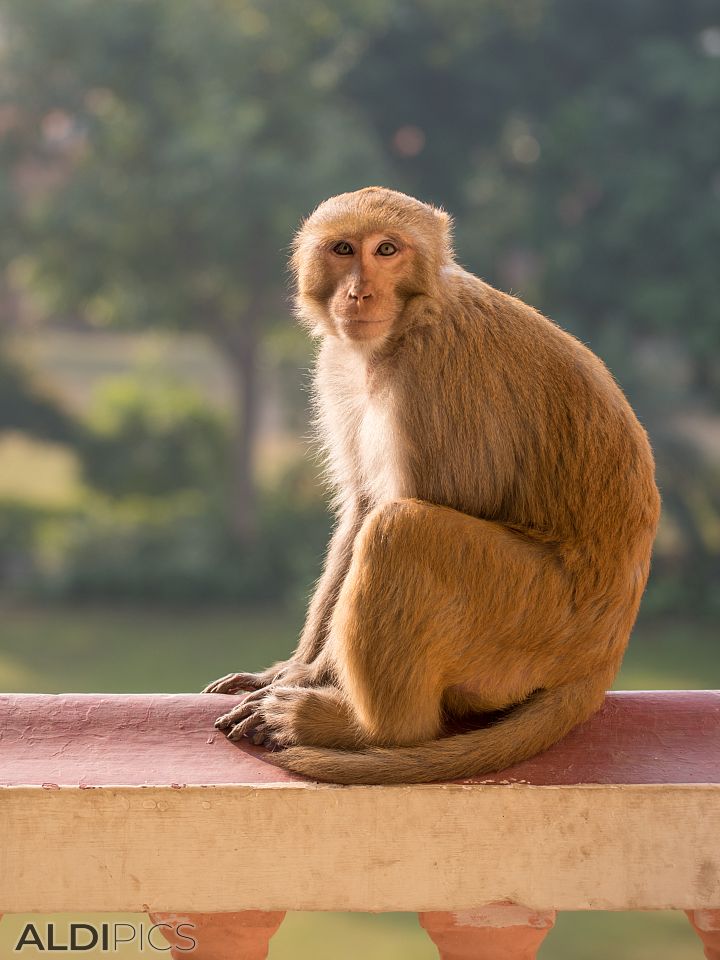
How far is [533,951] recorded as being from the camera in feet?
6.07

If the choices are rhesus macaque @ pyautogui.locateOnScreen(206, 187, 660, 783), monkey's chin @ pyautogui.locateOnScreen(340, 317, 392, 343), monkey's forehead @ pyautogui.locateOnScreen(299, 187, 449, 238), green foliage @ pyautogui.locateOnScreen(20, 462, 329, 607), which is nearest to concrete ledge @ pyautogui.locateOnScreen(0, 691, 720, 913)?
rhesus macaque @ pyautogui.locateOnScreen(206, 187, 660, 783)

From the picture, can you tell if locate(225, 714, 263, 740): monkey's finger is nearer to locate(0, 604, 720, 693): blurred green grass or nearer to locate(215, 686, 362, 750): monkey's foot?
locate(215, 686, 362, 750): monkey's foot

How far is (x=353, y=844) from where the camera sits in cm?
181

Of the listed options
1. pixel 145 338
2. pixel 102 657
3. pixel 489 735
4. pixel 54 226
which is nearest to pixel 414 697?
pixel 489 735

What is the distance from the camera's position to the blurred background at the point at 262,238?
14.3 m

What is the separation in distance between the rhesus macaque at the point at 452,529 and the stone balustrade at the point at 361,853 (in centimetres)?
11

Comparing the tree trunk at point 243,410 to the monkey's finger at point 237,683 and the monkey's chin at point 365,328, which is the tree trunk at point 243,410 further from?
the monkey's chin at point 365,328

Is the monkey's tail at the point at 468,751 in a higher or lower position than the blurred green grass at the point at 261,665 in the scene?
higher

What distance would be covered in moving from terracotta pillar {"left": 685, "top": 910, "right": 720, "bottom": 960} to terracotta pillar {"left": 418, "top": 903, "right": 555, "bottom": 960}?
0.23 metres

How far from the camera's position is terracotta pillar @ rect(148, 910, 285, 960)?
1802 millimetres

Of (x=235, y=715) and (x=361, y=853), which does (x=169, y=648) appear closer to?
(x=235, y=715)

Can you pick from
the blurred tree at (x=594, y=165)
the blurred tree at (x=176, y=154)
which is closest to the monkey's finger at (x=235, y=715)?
the blurred tree at (x=176, y=154)

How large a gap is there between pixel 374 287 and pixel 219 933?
1164mm

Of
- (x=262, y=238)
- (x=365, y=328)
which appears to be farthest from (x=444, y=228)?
(x=262, y=238)
